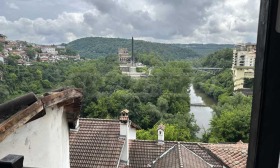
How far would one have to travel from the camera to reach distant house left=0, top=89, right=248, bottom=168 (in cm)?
188

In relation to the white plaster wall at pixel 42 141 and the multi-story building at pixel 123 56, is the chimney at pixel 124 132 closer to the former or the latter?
the white plaster wall at pixel 42 141

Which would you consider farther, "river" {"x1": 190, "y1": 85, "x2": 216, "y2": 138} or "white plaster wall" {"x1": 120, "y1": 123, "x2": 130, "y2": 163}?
"river" {"x1": 190, "y1": 85, "x2": 216, "y2": 138}

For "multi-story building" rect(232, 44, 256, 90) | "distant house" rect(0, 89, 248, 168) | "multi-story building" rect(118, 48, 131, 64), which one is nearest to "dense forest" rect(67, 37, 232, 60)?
"multi-story building" rect(118, 48, 131, 64)

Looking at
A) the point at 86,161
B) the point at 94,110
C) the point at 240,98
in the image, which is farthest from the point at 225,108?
the point at 86,161

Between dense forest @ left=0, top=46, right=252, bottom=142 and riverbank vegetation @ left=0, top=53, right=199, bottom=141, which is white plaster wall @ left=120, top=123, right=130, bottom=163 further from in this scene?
riverbank vegetation @ left=0, top=53, right=199, bottom=141

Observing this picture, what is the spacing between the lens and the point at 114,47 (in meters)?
74.1

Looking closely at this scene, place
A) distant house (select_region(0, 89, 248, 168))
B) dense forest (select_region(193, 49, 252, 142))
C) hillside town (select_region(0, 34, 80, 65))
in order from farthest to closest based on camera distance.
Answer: dense forest (select_region(193, 49, 252, 142)) → hillside town (select_region(0, 34, 80, 65)) → distant house (select_region(0, 89, 248, 168))

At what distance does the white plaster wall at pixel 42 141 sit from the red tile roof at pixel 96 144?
13.6ft

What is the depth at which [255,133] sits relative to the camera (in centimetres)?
68

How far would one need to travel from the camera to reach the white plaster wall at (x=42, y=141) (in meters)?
1.99

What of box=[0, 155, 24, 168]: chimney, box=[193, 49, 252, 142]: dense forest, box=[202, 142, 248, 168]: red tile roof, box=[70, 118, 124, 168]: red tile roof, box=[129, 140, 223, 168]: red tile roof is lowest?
box=[193, 49, 252, 142]: dense forest

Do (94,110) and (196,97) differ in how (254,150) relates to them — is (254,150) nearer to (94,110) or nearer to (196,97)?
(94,110)

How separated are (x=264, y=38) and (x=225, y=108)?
73.9 ft

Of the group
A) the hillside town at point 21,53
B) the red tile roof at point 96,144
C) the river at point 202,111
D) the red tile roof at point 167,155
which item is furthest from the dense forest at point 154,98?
the red tile roof at point 96,144
